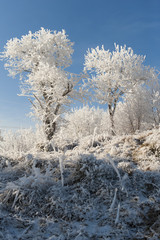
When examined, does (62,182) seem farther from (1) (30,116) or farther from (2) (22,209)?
(1) (30,116)

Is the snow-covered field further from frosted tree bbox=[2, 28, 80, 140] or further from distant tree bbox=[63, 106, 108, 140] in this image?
distant tree bbox=[63, 106, 108, 140]

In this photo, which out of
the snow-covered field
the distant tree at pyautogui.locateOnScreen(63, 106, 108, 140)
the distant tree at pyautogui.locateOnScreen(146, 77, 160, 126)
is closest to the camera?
the snow-covered field

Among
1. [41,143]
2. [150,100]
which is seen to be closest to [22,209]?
[41,143]

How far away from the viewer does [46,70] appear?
1552 cm

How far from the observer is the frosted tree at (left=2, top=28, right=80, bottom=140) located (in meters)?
16.0

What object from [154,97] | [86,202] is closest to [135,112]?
[154,97]

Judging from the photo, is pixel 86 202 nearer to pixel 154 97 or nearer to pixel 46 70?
pixel 46 70

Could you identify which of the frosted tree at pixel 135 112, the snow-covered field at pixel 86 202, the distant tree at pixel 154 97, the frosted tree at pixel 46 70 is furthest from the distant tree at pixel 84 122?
the snow-covered field at pixel 86 202

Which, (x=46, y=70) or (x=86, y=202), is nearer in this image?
(x=86, y=202)

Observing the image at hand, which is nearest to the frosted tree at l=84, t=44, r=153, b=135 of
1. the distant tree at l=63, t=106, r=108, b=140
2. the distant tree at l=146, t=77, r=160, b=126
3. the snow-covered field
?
the distant tree at l=146, t=77, r=160, b=126

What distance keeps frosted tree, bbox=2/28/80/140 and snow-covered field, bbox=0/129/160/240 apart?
12354 mm

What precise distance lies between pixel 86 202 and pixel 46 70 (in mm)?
13914

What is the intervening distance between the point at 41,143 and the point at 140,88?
2260 centimetres

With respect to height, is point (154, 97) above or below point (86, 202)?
above
